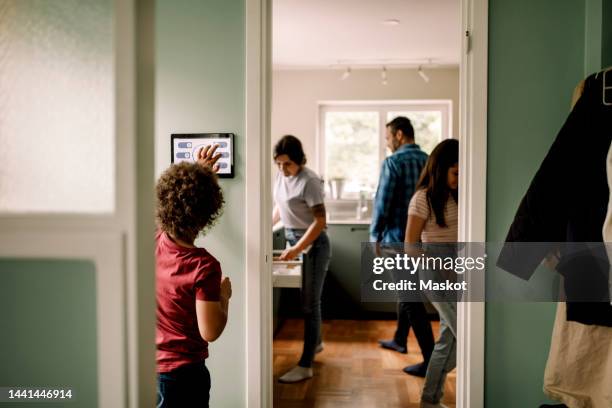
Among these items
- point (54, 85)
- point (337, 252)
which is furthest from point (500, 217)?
point (337, 252)

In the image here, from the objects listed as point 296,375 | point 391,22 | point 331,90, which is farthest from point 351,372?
point 331,90

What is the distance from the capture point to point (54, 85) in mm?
882

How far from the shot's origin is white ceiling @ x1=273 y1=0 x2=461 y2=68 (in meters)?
3.62

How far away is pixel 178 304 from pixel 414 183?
210cm

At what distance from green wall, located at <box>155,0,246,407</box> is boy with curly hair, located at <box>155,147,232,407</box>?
2.25 ft

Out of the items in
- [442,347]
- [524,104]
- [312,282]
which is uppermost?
[524,104]

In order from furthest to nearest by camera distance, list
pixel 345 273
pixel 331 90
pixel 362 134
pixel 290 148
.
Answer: pixel 362 134
pixel 331 90
pixel 345 273
pixel 290 148

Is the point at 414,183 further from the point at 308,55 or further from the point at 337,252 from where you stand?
the point at 308,55

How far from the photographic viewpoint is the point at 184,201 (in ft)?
4.91

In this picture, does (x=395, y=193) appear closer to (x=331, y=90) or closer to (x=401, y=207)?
(x=401, y=207)

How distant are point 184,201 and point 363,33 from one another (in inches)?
127

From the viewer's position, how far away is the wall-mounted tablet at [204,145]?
2.21 metres

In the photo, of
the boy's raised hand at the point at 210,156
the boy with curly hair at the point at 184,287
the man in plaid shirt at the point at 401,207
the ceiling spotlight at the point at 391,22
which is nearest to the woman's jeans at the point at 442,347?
the man in plaid shirt at the point at 401,207

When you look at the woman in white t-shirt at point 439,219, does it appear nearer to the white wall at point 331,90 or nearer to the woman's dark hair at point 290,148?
the woman's dark hair at point 290,148
